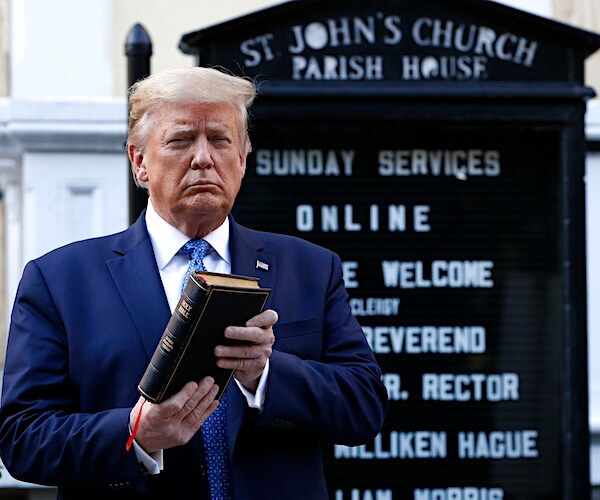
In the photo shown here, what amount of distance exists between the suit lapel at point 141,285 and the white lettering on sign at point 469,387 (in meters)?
1.70

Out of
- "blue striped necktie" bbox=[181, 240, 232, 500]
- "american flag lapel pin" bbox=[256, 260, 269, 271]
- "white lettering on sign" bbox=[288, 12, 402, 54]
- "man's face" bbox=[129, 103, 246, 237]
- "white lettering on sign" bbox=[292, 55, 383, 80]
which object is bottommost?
"blue striped necktie" bbox=[181, 240, 232, 500]

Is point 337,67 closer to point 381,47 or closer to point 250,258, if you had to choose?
point 381,47

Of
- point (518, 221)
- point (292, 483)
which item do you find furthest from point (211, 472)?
point (518, 221)

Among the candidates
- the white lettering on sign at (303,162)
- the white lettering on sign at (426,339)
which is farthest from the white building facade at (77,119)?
the white lettering on sign at (303,162)

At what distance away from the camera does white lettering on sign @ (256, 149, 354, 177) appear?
377cm

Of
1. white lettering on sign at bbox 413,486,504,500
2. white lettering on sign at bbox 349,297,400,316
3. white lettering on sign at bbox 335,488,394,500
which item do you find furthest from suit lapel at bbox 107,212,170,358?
white lettering on sign at bbox 413,486,504,500

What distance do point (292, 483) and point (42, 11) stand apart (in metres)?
3.13

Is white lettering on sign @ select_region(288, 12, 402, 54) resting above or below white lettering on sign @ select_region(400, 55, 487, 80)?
above

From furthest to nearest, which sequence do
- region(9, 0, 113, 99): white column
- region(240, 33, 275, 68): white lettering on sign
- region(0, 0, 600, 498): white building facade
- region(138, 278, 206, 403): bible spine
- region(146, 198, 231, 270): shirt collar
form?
region(9, 0, 113, 99): white column, region(0, 0, 600, 498): white building facade, region(240, 33, 275, 68): white lettering on sign, region(146, 198, 231, 270): shirt collar, region(138, 278, 206, 403): bible spine

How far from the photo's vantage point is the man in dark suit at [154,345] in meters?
2.07

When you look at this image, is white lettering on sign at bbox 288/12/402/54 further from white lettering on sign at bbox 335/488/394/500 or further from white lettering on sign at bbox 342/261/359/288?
white lettering on sign at bbox 335/488/394/500

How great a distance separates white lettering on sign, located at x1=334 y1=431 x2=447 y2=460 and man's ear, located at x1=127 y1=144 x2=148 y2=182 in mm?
1627

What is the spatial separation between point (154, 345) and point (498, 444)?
196cm

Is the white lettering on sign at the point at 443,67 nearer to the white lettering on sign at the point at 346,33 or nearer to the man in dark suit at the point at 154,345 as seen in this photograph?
the white lettering on sign at the point at 346,33
